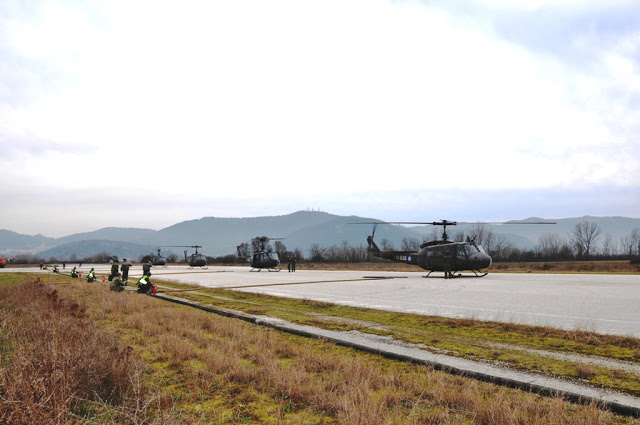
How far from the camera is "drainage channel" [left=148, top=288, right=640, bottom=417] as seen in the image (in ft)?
17.9

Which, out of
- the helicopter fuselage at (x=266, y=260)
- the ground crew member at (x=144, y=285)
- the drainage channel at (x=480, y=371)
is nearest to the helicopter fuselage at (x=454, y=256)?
the ground crew member at (x=144, y=285)

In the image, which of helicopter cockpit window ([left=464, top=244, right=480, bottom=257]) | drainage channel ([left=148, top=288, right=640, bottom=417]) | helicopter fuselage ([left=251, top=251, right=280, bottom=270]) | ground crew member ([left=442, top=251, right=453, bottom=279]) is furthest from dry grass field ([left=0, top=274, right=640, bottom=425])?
helicopter fuselage ([left=251, top=251, right=280, bottom=270])

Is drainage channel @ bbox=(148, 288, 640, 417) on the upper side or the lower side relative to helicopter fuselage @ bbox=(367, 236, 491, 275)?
lower

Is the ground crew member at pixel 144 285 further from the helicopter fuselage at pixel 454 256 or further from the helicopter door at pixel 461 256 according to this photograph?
the helicopter door at pixel 461 256

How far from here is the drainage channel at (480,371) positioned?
5441 millimetres

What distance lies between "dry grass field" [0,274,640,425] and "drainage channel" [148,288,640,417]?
0.80ft

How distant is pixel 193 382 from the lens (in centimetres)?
696

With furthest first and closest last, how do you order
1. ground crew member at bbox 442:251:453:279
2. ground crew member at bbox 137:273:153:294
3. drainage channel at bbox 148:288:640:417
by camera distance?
ground crew member at bbox 442:251:453:279 → ground crew member at bbox 137:273:153:294 → drainage channel at bbox 148:288:640:417

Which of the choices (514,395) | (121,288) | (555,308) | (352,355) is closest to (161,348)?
(352,355)

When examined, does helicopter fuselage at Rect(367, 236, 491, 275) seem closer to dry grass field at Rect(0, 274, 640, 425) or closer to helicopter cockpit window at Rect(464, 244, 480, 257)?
helicopter cockpit window at Rect(464, 244, 480, 257)

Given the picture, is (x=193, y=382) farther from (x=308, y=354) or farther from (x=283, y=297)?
(x=283, y=297)

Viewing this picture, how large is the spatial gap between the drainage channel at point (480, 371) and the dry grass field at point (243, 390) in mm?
243

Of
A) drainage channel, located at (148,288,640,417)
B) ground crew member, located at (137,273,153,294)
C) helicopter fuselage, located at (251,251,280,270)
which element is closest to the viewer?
drainage channel, located at (148,288,640,417)

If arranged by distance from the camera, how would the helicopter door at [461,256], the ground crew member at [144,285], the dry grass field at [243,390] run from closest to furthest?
the dry grass field at [243,390], the ground crew member at [144,285], the helicopter door at [461,256]
